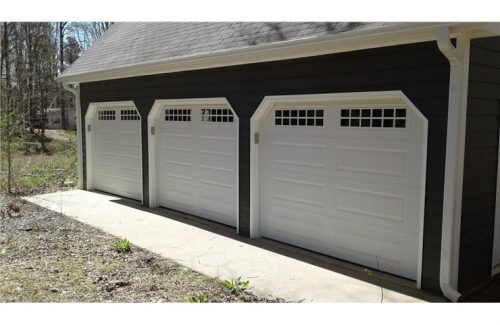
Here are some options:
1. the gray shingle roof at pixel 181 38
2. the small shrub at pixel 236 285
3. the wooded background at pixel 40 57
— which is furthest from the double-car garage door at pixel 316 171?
the wooded background at pixel 40 57

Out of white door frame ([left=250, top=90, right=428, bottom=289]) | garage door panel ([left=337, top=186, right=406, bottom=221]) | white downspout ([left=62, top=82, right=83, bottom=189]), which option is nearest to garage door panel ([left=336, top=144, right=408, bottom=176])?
garage door panel ([left=337, top=186, right=406, bottom=221])

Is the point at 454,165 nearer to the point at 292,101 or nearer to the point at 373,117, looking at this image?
the point at 373,117

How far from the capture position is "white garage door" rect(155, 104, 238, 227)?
7.43 meters

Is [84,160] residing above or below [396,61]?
below

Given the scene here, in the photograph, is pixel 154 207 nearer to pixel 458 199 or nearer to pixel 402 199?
pixel 402 199

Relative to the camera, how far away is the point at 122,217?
8273mm

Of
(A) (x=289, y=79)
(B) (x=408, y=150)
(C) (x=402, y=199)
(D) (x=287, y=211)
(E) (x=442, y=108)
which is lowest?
(D) (x=287, y=211)

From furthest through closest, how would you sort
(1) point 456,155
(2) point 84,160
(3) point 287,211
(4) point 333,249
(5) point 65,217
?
1. (2) point 84,160
2. (5) point 65,217
3. (3) point 287,211
4. (4) point 333,249
5. (1) point 456,155

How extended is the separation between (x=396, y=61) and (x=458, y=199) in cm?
160

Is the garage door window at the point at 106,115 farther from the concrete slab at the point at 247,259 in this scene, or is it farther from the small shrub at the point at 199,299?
the small shrub at the point at 199,299

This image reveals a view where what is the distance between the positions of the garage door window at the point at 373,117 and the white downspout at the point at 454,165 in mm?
685

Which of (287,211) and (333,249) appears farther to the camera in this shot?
(287,211)

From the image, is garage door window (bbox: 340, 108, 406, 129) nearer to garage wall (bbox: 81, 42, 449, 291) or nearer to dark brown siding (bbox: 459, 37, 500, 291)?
garage wall (bbox: 81, 42, 449, 291)

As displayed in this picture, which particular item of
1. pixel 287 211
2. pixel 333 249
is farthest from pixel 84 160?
pixel 333 249
